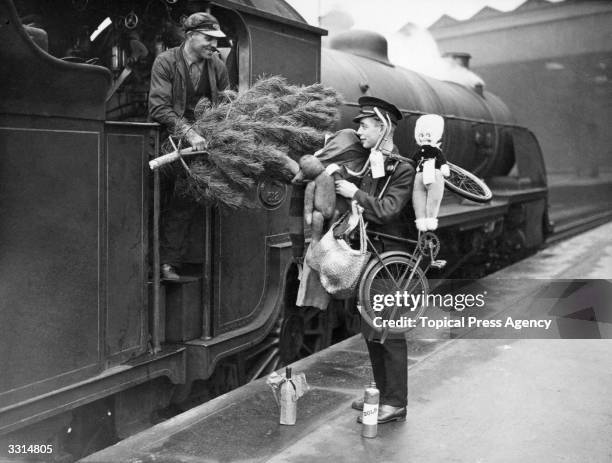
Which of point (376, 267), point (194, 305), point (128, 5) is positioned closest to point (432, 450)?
point (376, 267)

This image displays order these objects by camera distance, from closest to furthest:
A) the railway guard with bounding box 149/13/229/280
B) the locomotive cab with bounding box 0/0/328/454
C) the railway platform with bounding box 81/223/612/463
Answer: the locomotive cab with bounding box 0/0/328/454 → the railway platform with bounding box 81/223/612/463 → the railway guard with bounding box 149/13/229/280

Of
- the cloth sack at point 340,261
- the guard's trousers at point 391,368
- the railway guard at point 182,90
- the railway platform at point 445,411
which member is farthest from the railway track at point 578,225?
the cloth sack at point 340,261

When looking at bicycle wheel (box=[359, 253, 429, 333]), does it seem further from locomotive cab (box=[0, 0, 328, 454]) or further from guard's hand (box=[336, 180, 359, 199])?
locomotive cab (box=[0, 0, 328, 454])

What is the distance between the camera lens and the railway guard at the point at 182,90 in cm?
391

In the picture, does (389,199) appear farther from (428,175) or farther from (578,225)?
(578,225)

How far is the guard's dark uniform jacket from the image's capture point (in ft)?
12.1

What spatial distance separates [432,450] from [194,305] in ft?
5.18

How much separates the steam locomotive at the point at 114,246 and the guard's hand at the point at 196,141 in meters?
0.19

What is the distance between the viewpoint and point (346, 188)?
12.1 ft

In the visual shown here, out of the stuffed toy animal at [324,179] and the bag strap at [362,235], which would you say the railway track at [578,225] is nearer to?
Result: the stuffed toy animal at [324,179]

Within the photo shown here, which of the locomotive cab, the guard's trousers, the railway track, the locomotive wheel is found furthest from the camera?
the railway track

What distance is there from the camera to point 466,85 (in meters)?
10.9

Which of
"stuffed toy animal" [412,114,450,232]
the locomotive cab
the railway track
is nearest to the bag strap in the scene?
"stuffed toy animal" [412,114,450,232]

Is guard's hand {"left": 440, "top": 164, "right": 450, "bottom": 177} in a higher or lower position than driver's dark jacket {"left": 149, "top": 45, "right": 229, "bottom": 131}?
lower
